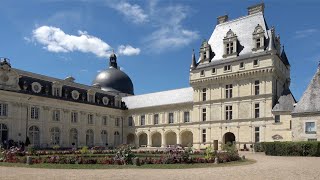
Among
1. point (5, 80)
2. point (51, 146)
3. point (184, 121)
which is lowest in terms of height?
point (51, 146)

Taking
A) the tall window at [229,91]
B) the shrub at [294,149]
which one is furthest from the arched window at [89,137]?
the shrub at [294,149]

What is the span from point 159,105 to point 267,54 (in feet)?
58.2

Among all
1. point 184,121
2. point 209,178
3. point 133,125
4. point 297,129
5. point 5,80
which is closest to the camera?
point 209,178

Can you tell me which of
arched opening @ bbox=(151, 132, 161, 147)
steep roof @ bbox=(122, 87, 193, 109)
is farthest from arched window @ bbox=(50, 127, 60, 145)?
arched opening @ bbox=(151, 132, 161, 147)

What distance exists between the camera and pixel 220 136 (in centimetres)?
4328

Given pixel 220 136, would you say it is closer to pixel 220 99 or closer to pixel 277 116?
pixel 220 99

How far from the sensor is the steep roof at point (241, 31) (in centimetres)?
4316

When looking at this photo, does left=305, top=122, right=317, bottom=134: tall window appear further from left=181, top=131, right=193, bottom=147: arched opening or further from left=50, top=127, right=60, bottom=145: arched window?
left=50, top=127, right=60, bottom=145: arched window

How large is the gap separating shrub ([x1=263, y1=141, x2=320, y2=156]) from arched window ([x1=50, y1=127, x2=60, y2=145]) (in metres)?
26.3

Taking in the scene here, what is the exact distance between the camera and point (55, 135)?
44.1m

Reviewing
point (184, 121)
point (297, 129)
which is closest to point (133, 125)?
point (184, 121)

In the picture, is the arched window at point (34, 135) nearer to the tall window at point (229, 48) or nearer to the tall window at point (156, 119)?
the tall window at point (156, 119)

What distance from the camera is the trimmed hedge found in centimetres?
2739

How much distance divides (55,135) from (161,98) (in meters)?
16.6
